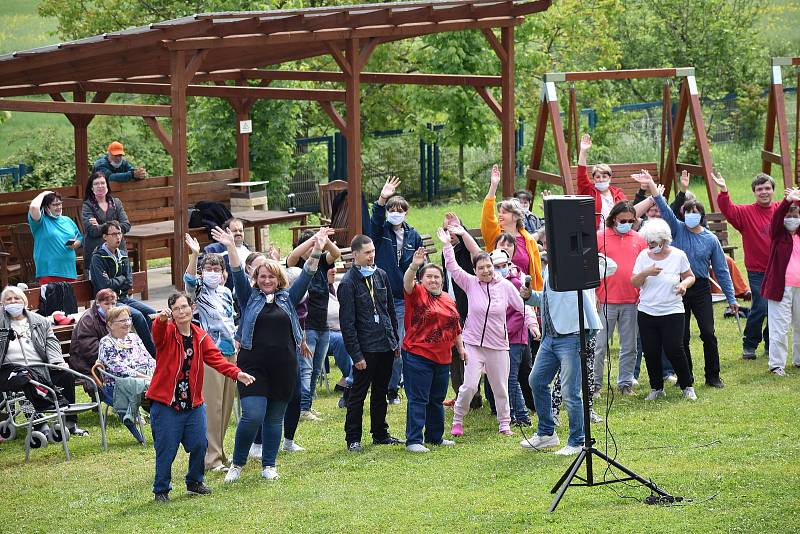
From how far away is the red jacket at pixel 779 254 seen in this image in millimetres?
12852

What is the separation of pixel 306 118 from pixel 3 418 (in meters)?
20.2

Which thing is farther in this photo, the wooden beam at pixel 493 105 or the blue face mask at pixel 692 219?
the wooden beam at pixel 493 105

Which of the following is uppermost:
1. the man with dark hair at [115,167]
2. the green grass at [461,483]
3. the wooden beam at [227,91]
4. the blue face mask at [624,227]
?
the wooden beam at [227,91]

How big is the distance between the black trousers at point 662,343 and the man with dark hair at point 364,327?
255cm

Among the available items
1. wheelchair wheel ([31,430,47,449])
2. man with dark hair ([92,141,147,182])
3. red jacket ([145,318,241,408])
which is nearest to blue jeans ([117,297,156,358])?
wheelchair wheel ([31,430,47,449])

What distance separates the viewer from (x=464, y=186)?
30953 millimetres

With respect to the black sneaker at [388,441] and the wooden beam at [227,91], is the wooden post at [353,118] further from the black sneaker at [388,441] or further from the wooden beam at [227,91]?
the black sneaker at [388,441]

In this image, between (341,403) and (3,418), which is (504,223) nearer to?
(341,403)

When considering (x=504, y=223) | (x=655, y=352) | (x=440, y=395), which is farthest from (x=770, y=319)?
(x=440, y=395)

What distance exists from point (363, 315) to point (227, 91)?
390 inches

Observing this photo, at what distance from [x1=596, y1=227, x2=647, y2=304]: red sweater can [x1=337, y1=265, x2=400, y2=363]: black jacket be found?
240 cm

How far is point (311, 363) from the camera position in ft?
39.0

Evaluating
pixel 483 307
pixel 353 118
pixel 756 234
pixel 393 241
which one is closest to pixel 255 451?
pixel 483 307

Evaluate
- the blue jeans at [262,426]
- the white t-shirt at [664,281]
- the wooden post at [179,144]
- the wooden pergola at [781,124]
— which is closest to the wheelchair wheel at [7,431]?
the blue jeans at [262,426]
